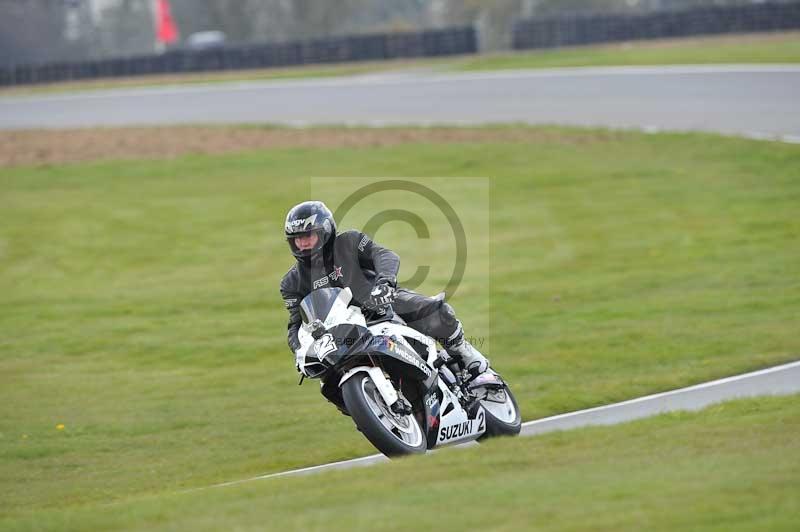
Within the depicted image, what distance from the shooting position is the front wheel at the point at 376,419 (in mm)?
7652

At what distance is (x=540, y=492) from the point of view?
640cm

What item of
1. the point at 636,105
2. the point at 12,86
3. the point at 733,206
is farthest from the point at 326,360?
the point at 12,86

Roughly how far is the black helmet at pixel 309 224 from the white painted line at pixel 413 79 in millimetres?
23058

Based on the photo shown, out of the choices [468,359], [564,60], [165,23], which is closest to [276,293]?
[468,359]

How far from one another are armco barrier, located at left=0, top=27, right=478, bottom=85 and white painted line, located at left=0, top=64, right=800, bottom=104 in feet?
13.2

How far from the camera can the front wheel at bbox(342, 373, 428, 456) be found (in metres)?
7.65

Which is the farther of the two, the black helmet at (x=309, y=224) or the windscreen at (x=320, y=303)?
the black helmet at (x=309, y=224)

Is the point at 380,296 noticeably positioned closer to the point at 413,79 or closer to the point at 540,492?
the point at 540,492

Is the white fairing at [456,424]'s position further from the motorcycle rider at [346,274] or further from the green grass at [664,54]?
the green grass at [664,54]

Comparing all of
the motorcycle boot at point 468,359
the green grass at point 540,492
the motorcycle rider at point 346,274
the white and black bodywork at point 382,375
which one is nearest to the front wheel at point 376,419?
the white and black bodywork at point 382,375

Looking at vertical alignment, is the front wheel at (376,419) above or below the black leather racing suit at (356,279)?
below

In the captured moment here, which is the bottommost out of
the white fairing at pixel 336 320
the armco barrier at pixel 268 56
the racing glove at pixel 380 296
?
the white fairing at pixel 336 320

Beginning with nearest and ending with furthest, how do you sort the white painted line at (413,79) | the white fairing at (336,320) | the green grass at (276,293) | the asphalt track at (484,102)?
the white fairing at (336,320) → the green grass at (276,293) → the asphalt track at (484,102) → the white painted line at (413,79)

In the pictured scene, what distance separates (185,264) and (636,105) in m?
13.7
